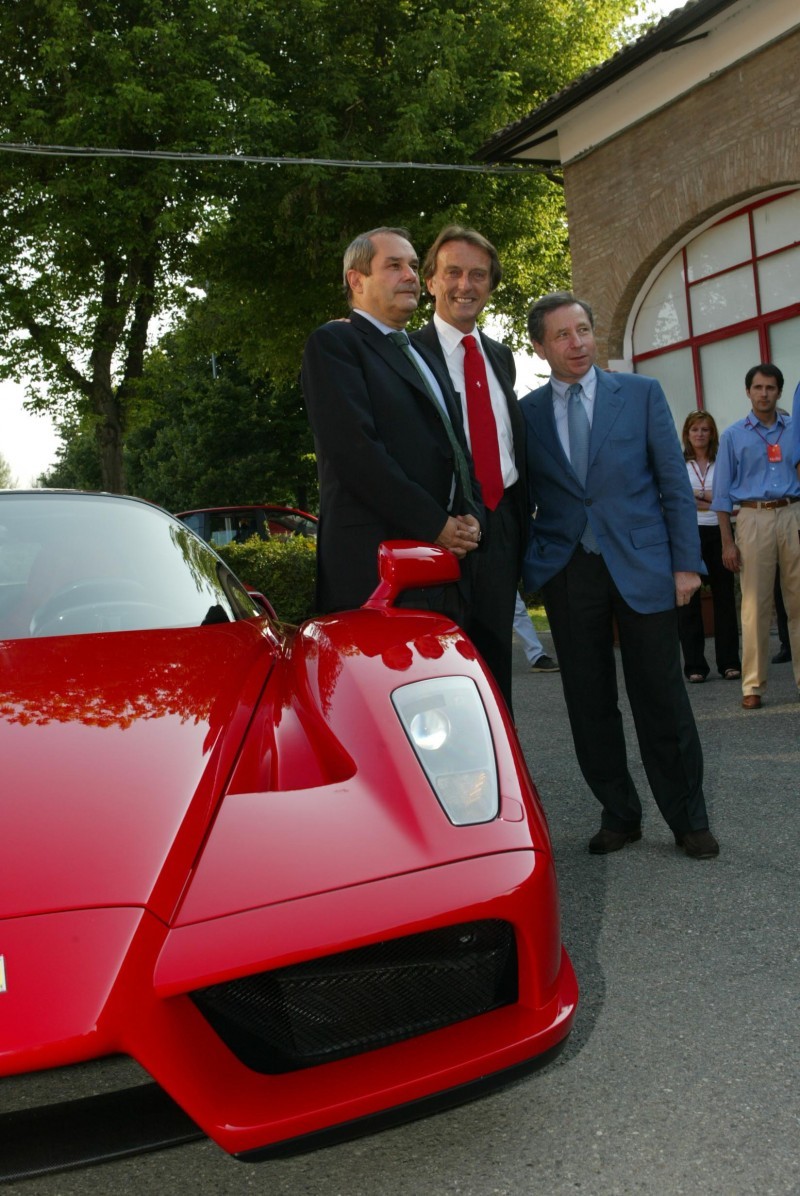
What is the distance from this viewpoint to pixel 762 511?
6273 millimetres

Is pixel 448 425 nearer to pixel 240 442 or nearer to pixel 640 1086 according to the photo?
pixel 640 1086

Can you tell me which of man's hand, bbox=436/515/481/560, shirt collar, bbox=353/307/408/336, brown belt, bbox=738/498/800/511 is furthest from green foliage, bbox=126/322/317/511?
man's hand, bbox=436/515/481/560

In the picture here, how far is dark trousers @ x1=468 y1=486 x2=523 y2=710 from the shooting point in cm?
333

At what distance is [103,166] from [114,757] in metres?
16.3

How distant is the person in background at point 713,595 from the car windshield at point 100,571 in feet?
14.4

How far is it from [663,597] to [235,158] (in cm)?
1255

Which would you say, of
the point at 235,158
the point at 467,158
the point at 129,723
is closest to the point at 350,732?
the point at 129,723

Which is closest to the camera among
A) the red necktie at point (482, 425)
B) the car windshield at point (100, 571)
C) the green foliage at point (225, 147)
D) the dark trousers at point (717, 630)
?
the car windshield at point (100, 571)

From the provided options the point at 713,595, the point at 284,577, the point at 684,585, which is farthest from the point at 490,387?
the point at 284,577

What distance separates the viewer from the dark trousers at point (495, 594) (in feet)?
10.9

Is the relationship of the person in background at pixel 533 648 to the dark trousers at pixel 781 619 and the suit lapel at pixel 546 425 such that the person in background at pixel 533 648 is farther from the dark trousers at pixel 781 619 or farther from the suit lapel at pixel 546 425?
the suit lapel at pixel 546 425

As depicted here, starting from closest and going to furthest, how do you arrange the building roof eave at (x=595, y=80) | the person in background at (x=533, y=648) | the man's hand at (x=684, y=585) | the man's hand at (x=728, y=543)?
the man's hand at (x=684, y=585)
the man's hand at (x=728, y=543)
the person in background at (x=533, y=648)
the building roof eave at (x=595, y=80)

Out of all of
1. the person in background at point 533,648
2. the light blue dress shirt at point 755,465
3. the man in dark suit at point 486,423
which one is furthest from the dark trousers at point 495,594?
the person in background at point 533,648

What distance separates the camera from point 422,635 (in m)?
2.39
